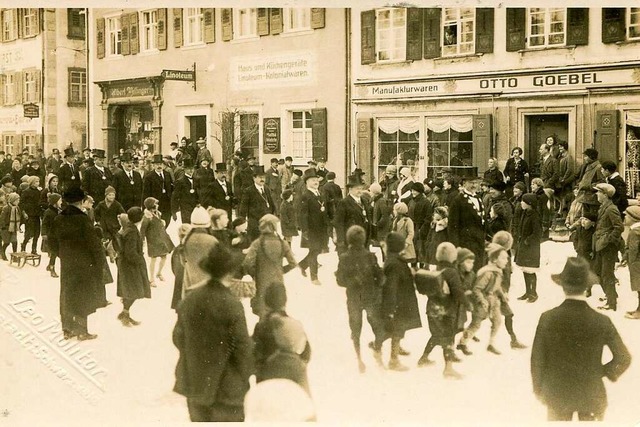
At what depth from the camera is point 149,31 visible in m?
14.7

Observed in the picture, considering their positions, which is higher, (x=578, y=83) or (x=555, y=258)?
(x=578, y=83)

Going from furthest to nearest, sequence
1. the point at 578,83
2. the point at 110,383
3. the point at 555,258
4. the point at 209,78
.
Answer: the point at 209,78
the point at 578,83
the point at 555,258
the point at 110,383

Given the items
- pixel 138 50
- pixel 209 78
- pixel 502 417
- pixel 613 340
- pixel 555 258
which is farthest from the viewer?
pixel 138 50

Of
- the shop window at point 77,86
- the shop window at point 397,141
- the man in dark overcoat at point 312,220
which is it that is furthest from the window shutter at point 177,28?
the man in dark overcoat at point 312,220

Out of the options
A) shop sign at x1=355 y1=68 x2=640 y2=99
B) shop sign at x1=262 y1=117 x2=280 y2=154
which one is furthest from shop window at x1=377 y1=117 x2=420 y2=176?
shop sign at x1=262 y1=117 x2=280 y2=154

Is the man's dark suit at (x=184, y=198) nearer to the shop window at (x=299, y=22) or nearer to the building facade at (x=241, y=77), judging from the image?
the building facade at (x=241, y=77)

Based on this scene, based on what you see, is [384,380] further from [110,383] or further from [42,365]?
[42,365]

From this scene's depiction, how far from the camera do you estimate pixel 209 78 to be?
508 inches

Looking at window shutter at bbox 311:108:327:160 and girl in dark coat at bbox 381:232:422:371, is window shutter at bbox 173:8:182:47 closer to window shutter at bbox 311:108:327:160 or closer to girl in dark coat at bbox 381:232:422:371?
window shutter at bbox 311:108:327:160

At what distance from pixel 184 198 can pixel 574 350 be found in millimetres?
7390

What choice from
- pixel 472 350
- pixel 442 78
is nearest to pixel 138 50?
pixel 442 78

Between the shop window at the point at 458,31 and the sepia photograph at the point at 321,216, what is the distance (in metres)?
0.04

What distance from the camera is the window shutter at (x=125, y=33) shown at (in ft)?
49.7

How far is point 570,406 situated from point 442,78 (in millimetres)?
9213
